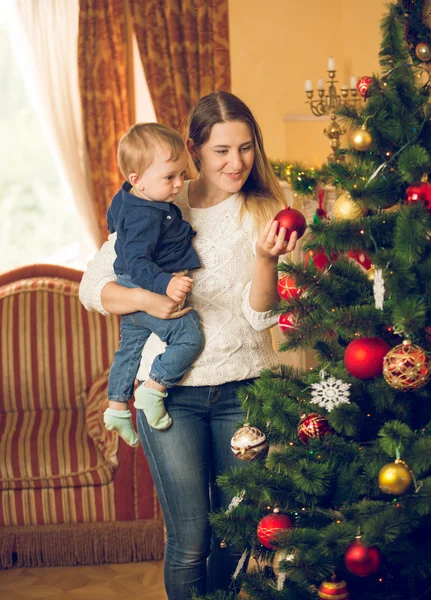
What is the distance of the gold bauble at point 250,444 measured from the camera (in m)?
1.65

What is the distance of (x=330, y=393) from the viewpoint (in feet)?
4.83

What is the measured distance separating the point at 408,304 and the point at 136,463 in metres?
2.09

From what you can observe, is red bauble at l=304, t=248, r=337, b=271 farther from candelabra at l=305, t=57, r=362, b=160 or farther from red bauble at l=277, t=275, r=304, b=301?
candelabra at l=305, t=57, r=362, b=160

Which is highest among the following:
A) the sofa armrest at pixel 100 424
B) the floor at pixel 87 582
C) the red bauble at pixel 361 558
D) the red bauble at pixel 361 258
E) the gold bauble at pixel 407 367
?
the red bauble at pixel 361 258

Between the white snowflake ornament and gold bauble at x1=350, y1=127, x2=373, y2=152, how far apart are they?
17.0 inches

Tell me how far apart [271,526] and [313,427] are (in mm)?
212

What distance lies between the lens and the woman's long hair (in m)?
1.92

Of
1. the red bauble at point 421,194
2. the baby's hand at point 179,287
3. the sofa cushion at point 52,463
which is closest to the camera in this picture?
the red bauble at point 421,194

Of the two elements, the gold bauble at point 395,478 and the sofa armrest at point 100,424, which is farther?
the sofa armrest at point 100,424

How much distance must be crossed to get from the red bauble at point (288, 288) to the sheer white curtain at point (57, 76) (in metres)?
3.48

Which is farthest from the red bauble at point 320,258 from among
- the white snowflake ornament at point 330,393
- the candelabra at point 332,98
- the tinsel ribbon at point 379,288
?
the candelabra at point 332,98

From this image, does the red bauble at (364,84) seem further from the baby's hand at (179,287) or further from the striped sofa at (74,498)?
the striped sofa at (74,498)

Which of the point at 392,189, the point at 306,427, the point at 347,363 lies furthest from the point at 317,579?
the point at 392,189

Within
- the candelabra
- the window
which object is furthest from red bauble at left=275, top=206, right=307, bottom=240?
the window
